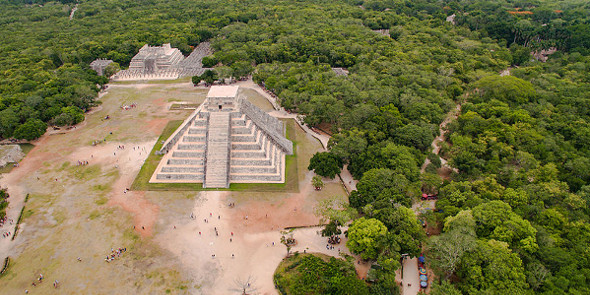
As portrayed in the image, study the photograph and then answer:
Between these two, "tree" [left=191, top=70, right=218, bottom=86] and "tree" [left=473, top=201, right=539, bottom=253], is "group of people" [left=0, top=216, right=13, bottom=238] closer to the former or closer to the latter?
"tree" [left=191, top=70, right=218, bottom=86]

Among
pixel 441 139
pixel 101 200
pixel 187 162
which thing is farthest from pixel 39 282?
pixel 441 139

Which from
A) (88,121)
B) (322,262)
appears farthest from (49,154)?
(322,262)

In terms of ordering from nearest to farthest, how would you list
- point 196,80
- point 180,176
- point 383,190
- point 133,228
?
point 133,228 → point 383,190 → point 180,176 → point 196,80

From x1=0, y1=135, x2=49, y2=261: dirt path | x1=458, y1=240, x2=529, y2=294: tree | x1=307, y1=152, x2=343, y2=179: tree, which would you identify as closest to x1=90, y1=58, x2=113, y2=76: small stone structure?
x1=0, y1=135, x2=49, y2=261: dirt path

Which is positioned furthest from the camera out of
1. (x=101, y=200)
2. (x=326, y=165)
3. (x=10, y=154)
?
(x=10, y=154)

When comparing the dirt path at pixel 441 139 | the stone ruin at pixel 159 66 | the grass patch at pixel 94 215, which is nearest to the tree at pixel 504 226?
the dirt path at pixel 441 139

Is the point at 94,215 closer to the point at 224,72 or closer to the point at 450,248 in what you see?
the point at 450,248
